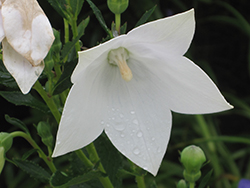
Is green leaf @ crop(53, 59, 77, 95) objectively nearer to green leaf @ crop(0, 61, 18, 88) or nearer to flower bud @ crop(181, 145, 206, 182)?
green leaf @ crop(0, 61, 18, 88)

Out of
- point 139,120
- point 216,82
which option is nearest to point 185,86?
point 139,120

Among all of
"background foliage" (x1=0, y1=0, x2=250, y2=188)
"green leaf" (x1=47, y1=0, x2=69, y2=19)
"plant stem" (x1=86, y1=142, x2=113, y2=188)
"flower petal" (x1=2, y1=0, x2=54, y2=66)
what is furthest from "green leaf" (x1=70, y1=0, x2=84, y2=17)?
"background foliage" (x1=0, y1=0, x2=250, y2=188)

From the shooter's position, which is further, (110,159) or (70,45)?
(110,159)

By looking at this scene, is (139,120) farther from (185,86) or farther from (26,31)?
(26,31)

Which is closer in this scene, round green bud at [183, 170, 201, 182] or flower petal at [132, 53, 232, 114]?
flower petal at [132, 53, 232, 114]

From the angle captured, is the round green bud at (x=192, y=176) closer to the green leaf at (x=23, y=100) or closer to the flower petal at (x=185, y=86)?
the flower petal at (x=185, y=86)

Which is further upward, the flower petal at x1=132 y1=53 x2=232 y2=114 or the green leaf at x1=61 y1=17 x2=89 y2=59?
the green leaf at x1=61 y1=17 x2=89 y2=59

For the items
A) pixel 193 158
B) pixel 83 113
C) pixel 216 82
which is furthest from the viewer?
pixel 216 82

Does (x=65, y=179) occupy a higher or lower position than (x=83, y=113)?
lower
